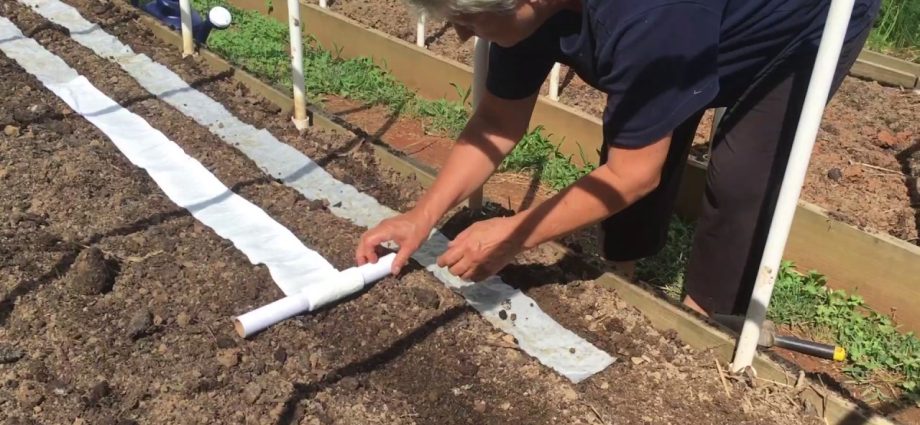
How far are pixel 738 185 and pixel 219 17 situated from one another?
3.82 m

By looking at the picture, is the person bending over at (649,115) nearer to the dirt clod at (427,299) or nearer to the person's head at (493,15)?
the person's head at (493,15)

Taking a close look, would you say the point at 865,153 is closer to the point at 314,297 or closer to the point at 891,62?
the point at 891,62

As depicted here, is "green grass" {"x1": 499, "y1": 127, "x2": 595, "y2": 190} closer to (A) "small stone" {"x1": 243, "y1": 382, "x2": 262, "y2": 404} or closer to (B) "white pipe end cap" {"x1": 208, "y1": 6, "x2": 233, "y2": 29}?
(A) "small stone" {"x1": 243, "y1": 382, "x2": 262, "y2": 404}

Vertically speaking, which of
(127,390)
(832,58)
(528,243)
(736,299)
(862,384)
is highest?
(832,58)

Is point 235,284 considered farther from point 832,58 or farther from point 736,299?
point 832,58

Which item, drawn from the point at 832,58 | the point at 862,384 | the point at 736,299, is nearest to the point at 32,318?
the point at 736,299

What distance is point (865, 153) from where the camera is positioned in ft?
11.7

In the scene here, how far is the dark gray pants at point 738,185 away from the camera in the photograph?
79.1 inches

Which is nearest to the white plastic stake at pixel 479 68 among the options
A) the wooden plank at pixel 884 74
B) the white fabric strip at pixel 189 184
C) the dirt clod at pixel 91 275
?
the white fabric strip at pixel 189 184

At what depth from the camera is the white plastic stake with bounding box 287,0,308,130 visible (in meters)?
3.34

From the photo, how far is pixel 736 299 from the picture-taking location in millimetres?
2316

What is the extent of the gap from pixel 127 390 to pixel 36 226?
3.19ft

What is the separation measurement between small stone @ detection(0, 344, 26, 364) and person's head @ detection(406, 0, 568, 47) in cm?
144

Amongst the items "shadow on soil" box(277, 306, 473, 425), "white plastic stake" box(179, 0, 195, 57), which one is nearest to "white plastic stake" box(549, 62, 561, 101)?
"shadow on soil" box(277, 306, 473, 425)
